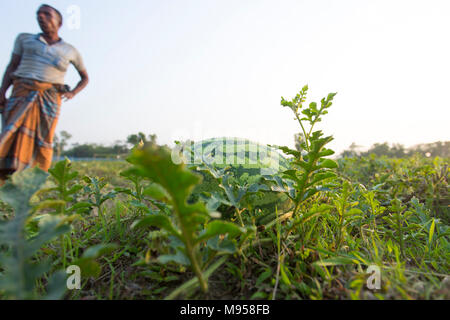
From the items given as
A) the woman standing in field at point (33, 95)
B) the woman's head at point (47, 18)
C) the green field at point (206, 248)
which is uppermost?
the woman's head at point (47, 18)

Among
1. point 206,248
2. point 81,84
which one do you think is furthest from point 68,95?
point 206,248

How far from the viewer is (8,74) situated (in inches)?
203

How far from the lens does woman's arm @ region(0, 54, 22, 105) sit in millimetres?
5105

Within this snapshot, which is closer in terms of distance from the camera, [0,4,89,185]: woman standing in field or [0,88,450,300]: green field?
[0,88,450,300]: green field

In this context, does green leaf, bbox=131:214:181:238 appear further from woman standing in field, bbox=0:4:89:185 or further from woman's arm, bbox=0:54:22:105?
woman's arm, bbox=0:54:22:105

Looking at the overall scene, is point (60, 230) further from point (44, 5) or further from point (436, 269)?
point (44, 5)

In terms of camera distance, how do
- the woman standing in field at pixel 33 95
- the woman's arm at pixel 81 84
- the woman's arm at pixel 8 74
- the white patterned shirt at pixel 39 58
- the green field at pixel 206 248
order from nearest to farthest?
1. the green field at pixel 206 248
2. the woman standing in field at pixel 33 95
3. the white patterned shirt at pixel 39 58
4. the woman's arm at pixel 8 74
5. the woman's arm at pixel 81 84

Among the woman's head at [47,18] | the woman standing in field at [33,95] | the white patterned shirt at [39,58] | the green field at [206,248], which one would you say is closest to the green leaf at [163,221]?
the green field at [206,248]

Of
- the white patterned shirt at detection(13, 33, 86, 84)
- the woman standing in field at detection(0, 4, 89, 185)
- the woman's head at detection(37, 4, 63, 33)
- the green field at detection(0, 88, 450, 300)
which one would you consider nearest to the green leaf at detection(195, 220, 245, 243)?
the green field at detection(0, 88, 450, 300)

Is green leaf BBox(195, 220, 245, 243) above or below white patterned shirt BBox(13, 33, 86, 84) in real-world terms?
below

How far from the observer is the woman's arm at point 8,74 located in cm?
511

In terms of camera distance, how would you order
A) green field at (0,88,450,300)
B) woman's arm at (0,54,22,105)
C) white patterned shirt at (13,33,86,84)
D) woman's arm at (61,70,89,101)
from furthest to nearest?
woman's arm at (61,70,89,101) → woman's arm at (0,54,22,105) → white patterned shirt at (13,33,86,84) → green field at (0,88,450,300)

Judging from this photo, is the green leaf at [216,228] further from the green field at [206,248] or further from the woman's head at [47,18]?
the woman's head at [47,18]
